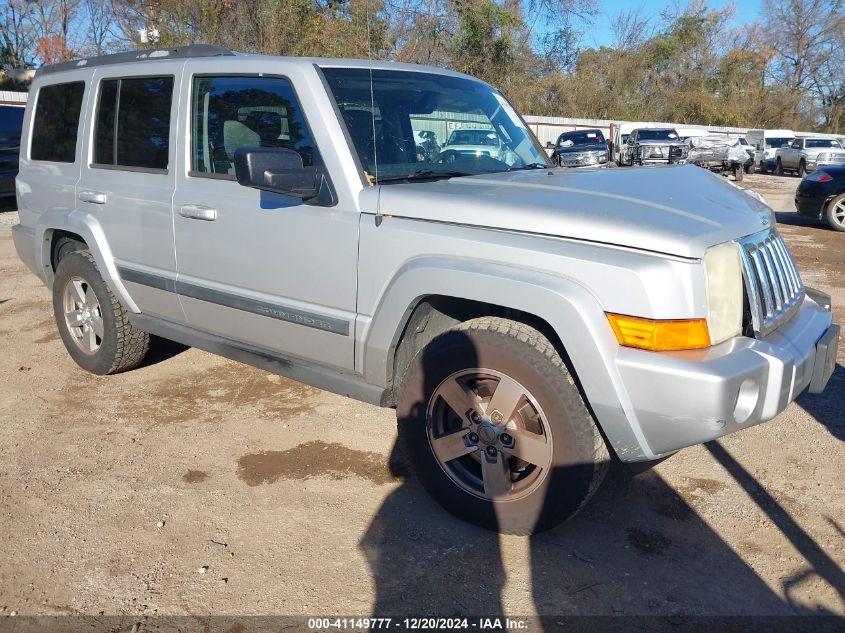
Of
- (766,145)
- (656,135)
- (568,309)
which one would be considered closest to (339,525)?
(568,309)

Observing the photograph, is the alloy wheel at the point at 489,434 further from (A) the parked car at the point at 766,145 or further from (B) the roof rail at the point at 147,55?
(A) the parked car at the point at 766,145

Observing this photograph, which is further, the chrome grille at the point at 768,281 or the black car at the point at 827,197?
the black car at the point at 827,197

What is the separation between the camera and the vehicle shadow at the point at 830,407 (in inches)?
167

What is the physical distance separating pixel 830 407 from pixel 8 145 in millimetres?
12757

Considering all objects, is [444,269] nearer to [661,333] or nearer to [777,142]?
[661,333]

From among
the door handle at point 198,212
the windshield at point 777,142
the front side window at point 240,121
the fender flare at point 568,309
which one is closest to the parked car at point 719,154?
A: the windshield at point 777,142

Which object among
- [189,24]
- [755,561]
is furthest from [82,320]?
[189,24]

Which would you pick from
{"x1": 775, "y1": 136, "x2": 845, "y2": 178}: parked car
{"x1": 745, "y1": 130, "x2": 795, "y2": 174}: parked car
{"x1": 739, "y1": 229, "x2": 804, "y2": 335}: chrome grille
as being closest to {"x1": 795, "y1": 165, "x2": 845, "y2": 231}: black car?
{"x1": 739, "y1": 229, "x2": 804, "y2": 335}: chrome grille

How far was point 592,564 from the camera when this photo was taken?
298 cm

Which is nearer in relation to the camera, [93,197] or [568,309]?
[568,309]

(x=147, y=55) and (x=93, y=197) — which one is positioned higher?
(x=147, y=55)

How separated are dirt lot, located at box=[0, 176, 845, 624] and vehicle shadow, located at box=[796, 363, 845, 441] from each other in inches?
0.6

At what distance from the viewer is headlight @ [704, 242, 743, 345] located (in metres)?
2.72

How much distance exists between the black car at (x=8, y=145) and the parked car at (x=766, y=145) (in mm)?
27319
